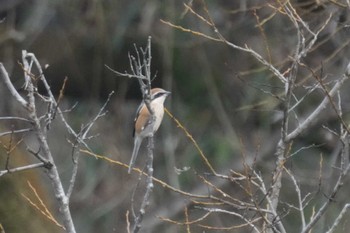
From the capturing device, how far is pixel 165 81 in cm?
1055

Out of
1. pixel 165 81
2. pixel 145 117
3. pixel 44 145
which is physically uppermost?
pixel 44 145

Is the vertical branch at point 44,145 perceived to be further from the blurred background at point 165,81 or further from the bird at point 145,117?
the blurred background at point 165,81

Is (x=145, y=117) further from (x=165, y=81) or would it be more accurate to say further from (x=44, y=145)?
(x=165, y=81)

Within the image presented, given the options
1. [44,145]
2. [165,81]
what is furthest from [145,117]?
[165,81]

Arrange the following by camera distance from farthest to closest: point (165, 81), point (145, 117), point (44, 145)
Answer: point (165, 81)
point (145, 117)
point (44, 145)

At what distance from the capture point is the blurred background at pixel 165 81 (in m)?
10.1

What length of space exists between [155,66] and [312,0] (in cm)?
225

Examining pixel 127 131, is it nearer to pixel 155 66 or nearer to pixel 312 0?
pixel 155 66

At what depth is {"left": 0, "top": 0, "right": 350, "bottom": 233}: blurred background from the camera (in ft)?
33.0

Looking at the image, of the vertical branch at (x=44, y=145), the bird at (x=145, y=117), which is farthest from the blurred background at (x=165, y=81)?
the vertical branch at (x=44, y=145)

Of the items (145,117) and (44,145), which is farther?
(145,117)

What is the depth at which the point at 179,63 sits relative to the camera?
35.4 ft

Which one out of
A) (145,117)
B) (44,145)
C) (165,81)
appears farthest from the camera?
(165,81)

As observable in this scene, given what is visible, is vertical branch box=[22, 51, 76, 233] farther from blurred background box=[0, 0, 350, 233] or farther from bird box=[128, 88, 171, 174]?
blurred background box=[0, 0, 350, 233]
